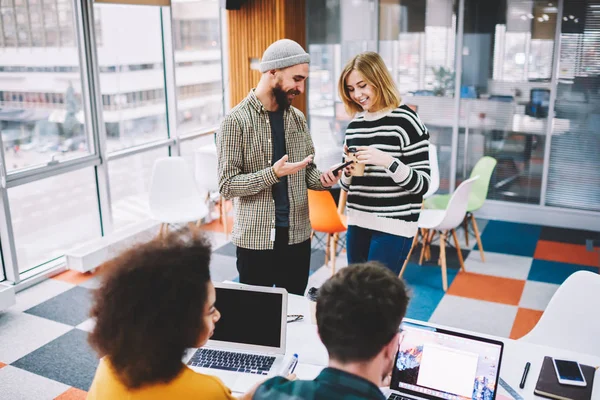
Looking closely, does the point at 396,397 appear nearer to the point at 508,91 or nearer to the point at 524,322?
the point at 524,322

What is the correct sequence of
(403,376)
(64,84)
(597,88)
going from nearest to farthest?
(403,376) < (64,84) < (597,88)

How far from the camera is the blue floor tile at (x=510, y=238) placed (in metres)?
5.50

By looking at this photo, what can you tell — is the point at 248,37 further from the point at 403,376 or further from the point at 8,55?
the point at 403,376

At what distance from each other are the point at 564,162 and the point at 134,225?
15.2 feet

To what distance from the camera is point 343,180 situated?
2.76 metres

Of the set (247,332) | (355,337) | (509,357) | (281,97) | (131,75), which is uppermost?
(131,75)

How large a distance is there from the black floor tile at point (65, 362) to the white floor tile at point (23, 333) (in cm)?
8

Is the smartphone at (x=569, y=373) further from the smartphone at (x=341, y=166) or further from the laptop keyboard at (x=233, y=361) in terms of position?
the smartphone at (x=341, y=166)

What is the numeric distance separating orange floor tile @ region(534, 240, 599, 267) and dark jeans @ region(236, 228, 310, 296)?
3.43 m

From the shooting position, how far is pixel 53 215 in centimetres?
518

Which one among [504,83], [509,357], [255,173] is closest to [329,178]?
[255,173]

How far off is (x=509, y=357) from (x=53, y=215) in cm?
440

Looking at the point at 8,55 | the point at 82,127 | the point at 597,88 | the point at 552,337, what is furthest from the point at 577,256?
the point at 8,55

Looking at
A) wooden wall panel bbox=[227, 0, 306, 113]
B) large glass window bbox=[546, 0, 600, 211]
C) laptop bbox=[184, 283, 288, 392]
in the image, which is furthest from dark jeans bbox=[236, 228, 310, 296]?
large glass window bbox=[546, 0, 600, 211]
